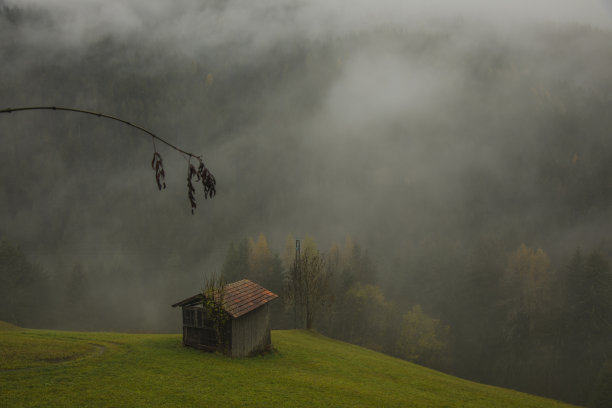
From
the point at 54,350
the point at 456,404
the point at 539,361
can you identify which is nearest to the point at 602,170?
the point at 539,361

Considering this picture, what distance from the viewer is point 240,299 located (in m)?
27.2

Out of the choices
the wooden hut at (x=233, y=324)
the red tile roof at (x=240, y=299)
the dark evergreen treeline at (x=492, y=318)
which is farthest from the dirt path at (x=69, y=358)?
the dark evergreen treeline at (x=492, y=318)

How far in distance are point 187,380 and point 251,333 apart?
8.57 m

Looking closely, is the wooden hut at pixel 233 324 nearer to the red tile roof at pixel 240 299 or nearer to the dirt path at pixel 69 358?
the red tile roof at pixel 240 299

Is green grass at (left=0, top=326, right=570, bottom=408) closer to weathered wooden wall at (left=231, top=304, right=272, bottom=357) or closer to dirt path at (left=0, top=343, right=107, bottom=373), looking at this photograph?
dirt path at (left=0, top=343, right=107, bottom=373)

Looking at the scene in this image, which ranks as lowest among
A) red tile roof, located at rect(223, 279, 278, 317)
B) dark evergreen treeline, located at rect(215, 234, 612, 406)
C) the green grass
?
dark evergreen treeline, located at rect(215, 234, 612, 406)

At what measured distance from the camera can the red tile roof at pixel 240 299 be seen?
25.5 m

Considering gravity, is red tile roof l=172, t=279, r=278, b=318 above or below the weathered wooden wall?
above

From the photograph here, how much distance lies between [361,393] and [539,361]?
66.7 meters

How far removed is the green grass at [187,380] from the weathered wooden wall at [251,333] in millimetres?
1029

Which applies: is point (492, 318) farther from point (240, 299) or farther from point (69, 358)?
point (69, 358)

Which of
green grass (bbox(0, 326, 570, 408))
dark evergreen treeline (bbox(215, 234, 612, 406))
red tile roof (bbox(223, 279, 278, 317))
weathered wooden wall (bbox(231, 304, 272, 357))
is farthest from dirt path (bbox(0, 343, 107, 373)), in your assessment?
dark evergreen treeline (bbox(215, 234, 612, 406))

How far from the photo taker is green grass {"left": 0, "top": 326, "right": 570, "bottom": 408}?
15383 mm

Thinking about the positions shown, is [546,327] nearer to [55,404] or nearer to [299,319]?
[299,319]
